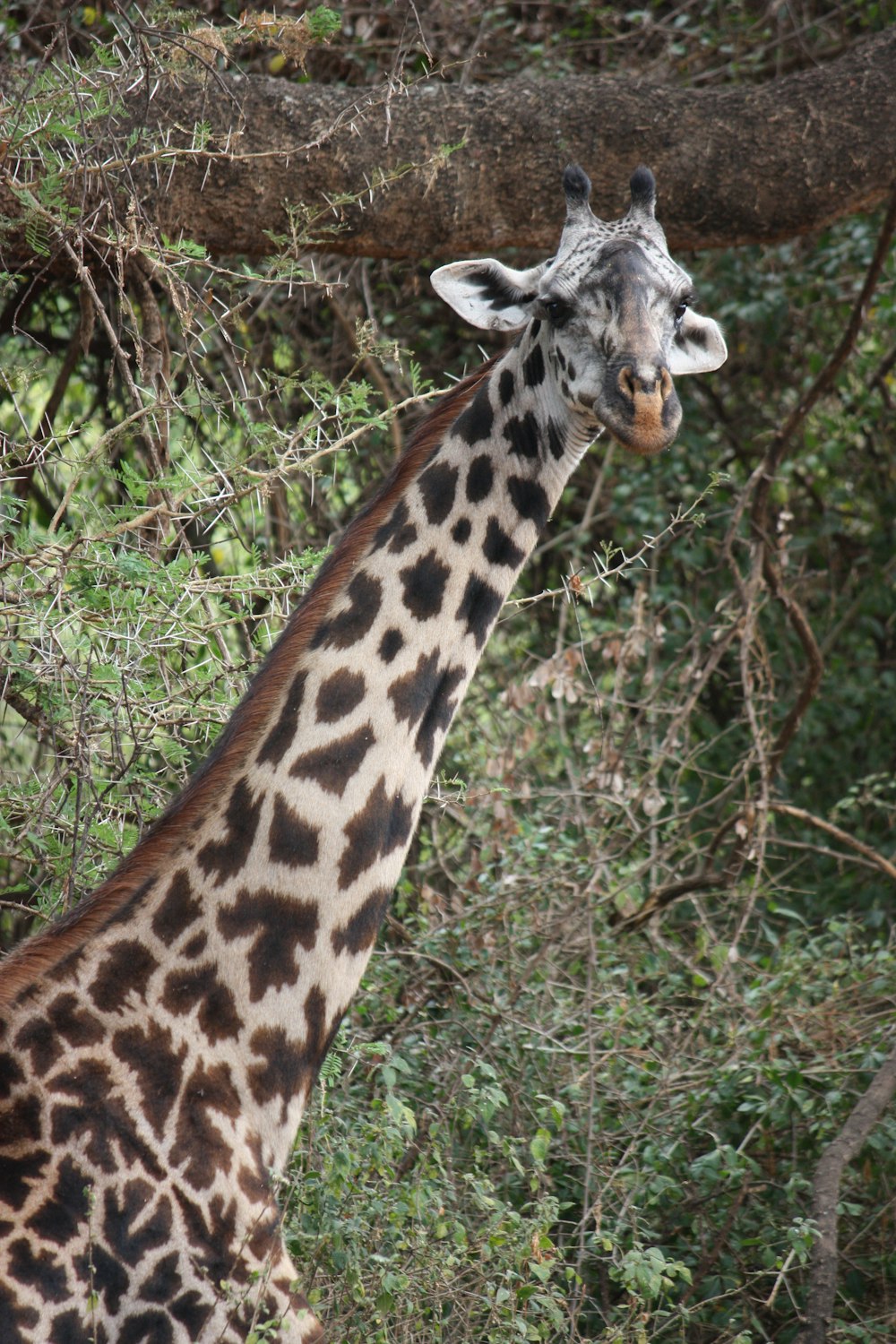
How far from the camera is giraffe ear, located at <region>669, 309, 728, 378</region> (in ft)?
11.8

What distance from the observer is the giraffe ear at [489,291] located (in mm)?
3445

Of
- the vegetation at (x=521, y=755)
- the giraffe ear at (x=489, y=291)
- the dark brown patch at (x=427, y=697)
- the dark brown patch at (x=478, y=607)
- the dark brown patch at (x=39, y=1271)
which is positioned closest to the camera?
the dark brown patch at (x=39, y=1271)

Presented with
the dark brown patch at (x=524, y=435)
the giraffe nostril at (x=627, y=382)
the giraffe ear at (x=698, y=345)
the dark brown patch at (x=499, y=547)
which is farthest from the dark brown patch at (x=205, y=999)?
the giraffe ear at (x=698, y=345)

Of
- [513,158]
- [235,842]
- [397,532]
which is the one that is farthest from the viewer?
[513,158]

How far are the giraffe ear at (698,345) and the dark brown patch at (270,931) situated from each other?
5.39 ft

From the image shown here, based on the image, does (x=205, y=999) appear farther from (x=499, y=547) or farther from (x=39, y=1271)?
(x=499, y=547)

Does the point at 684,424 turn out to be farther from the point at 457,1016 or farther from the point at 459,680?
the point at 459,680

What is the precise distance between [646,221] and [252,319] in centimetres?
357

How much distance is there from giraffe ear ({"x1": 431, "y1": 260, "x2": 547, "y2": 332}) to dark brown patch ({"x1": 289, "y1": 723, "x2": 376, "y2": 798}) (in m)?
1.09

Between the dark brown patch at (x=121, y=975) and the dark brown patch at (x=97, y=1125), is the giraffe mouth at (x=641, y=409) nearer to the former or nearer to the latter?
the dark brown patch at (x=121, y=975)

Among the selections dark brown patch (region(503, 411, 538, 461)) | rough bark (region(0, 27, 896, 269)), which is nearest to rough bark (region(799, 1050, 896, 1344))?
dark brown patch (region(503, 411, 538, 461))

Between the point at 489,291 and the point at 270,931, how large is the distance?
1.61 m

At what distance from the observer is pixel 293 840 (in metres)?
2.98

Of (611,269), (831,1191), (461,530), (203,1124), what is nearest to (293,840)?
(203,1124)
